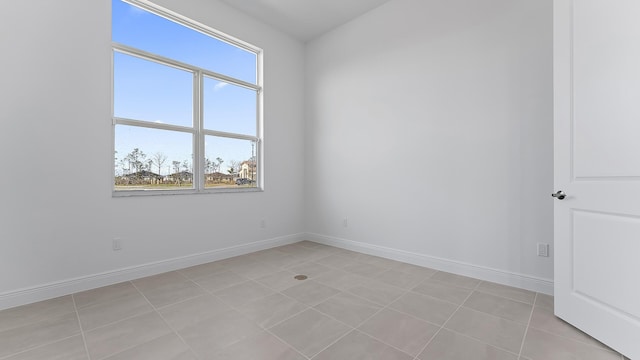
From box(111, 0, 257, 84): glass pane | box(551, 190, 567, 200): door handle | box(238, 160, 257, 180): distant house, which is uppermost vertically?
box(111, 0, 257, 84): glass pane

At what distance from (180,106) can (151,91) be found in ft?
1.10

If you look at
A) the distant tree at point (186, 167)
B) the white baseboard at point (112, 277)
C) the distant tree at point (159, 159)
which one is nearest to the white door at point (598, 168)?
the white baseboard at point (112, 277)

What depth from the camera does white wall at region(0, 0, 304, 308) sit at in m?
2.21

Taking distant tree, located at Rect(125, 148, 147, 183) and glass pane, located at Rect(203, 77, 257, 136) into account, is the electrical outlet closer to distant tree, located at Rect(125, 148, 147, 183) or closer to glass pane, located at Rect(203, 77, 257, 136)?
glass pane, located at Rect(203, 77, 257, 136)

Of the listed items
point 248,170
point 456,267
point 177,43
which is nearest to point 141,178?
point 248,170

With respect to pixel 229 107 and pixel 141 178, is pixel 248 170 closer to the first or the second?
pixel 229 107

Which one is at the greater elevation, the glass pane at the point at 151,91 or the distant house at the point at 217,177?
the glass pane at the point at 151,91

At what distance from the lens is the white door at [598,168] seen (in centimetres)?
158

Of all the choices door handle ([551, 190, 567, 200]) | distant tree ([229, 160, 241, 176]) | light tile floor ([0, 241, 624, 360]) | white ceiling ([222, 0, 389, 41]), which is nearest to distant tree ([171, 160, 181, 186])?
distant tree ([229, 160, 241, 176])

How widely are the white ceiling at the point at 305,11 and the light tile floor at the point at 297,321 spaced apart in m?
3.45

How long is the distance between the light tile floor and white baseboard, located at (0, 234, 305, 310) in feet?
0.28

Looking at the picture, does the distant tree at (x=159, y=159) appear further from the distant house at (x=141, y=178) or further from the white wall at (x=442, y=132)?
the white wall at (x=442, y=132)

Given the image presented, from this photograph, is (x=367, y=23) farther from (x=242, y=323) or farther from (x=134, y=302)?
(x=134, y=302)

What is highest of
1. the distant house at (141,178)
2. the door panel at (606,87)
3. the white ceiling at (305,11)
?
the white ceiling at (305,11)
